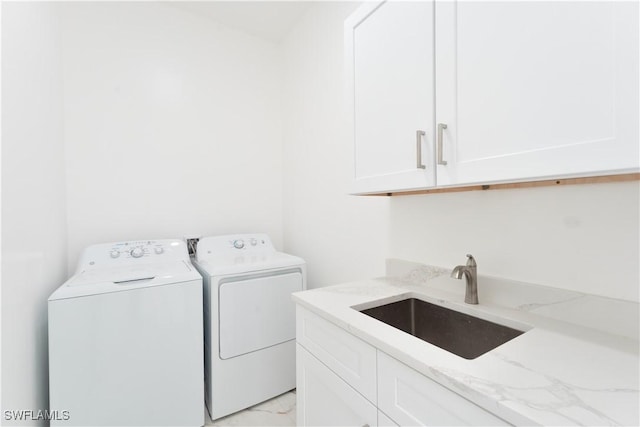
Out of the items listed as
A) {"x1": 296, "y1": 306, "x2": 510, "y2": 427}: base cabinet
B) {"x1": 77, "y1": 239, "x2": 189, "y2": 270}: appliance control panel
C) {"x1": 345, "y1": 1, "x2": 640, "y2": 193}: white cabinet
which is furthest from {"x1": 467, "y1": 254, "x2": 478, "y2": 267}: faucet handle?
{"x1": 77, "y1": 239, "x2": 189, "y2": 270}: appliance control panel

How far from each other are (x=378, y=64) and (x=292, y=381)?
201 centimetres

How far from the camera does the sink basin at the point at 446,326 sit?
3.55 ft

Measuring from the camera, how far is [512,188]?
44.0 inches

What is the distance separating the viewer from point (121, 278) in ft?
5.12

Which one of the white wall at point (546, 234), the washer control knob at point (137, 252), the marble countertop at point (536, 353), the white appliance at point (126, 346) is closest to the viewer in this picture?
the marble countertop at point (536, 353)

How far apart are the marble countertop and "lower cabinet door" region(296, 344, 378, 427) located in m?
0.22

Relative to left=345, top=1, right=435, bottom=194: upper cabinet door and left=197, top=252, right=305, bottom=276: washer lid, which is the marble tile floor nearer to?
left=197, top=252, right=305, bottom=276: washer lid

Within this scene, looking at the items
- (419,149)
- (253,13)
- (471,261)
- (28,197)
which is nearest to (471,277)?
(471,261)

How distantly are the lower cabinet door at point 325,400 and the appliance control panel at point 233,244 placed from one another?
1.14 meters

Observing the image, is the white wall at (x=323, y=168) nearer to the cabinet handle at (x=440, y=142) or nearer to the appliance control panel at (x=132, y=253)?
the cabinet handle at (x=440, y=142)

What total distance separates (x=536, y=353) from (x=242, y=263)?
5.19 feet

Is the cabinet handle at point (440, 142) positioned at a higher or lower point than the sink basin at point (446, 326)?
higher

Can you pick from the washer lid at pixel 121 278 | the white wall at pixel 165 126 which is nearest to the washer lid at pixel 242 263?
the washer lid at pixel 121 278

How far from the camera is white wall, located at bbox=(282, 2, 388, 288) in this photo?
6.00 feet
